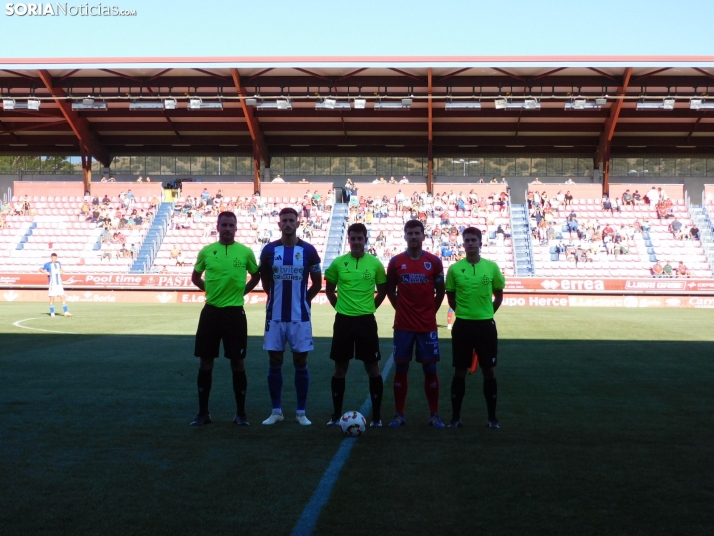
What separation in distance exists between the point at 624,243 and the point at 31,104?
89.2 feet

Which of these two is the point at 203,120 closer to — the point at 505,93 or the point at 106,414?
the point at 505,93

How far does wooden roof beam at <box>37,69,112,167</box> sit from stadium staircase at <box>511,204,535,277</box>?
21.6 m

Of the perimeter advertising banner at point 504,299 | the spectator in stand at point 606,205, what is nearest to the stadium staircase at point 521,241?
the perimeter advertising banner at point 504,299

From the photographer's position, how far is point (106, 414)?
8328 millimetres

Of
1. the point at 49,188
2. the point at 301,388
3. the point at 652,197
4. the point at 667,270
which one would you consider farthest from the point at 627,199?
the point at 301,388

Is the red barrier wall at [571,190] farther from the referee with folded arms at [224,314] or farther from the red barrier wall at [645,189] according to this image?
→ the referee with folded arms at [224,314]

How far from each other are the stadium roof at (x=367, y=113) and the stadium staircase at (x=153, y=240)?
469 centimetres

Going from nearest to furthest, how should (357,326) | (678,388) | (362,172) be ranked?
(357,326), (678,388), (362,172)

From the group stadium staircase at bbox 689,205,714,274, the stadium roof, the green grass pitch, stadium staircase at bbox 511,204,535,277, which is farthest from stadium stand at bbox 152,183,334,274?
the green grass pitch

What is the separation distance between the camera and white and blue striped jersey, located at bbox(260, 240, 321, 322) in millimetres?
7832

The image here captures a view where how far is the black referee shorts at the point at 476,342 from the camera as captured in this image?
774cm

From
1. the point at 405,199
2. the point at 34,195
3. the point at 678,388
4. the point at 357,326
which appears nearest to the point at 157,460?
the point at 357,326

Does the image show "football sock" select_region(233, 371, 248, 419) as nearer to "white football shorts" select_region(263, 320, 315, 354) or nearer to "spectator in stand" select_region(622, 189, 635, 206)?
"white football shorts" select_region(263, 320, 315, 354)

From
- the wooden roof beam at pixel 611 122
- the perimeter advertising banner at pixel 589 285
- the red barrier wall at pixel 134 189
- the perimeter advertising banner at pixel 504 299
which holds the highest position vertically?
the wooden roof beam at pixel 611 122
